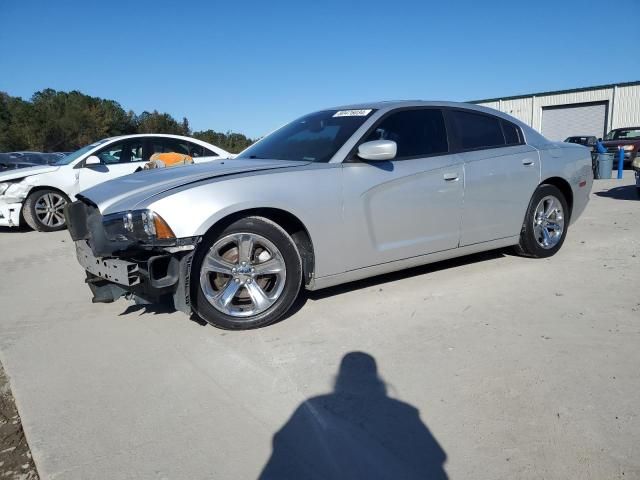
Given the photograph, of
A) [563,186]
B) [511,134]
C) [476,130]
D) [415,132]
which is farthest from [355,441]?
[563,186]

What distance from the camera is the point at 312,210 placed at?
332 cm

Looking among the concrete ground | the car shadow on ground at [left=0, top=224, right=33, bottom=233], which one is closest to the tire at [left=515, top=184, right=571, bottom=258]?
the concrete ground

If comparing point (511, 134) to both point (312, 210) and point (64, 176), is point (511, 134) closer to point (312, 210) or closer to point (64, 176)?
point (312, 210)

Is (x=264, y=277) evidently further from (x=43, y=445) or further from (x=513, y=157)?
(x=513, y=157)

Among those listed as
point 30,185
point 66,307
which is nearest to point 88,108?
point 30,185

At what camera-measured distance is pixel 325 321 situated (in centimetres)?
338

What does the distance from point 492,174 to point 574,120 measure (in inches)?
1277

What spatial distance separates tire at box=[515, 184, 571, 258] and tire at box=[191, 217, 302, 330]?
2594mm

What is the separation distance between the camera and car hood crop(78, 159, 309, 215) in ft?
10.0

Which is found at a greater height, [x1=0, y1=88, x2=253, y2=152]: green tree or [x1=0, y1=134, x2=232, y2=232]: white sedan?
[x1=0, y1=88, x2=253, y2=152]: green tree

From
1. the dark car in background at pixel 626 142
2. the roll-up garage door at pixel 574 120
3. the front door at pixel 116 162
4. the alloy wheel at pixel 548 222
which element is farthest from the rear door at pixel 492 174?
the roll-up garage door at pixel 574 120

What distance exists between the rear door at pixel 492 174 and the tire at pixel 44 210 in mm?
6493

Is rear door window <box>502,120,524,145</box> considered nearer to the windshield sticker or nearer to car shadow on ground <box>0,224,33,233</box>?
the windshield sticker

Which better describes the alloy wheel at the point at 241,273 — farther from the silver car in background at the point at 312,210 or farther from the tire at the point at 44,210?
the tire at the point at 44,210
